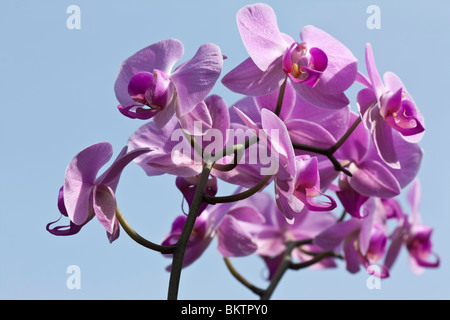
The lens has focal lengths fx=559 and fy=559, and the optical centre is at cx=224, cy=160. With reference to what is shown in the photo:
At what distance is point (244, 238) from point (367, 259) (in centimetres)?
28

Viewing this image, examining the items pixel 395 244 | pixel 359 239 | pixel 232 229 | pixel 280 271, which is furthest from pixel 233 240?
pixel 395 244

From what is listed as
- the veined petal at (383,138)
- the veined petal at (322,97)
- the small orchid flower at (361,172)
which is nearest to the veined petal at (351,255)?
the small orchid flower at (361,172)

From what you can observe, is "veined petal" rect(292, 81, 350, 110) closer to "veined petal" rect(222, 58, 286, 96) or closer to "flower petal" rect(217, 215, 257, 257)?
"veined petal" rect(222, 58, 286, 96)

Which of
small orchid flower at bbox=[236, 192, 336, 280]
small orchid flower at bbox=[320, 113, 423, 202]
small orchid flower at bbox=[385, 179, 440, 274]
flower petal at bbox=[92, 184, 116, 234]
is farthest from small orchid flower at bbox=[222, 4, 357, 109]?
small orchid flower at bbox=[385, 179, 440, 274]

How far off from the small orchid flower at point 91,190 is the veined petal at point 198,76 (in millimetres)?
111

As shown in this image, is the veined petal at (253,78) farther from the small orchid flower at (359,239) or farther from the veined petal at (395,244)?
the veined petal at (395,244)

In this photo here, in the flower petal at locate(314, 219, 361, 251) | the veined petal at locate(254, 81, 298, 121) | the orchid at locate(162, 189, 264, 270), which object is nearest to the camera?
the veined petal at locate(254, 81, 298, 121)

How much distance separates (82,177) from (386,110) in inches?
19.0

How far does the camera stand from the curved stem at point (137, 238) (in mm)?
732

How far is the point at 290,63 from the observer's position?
84 centimetres

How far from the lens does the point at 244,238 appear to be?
112cm

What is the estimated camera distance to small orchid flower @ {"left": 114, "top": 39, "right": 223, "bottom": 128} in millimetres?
781

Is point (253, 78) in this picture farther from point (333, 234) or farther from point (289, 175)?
point (333, 234)

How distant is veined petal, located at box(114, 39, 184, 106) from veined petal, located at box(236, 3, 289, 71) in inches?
4.0
